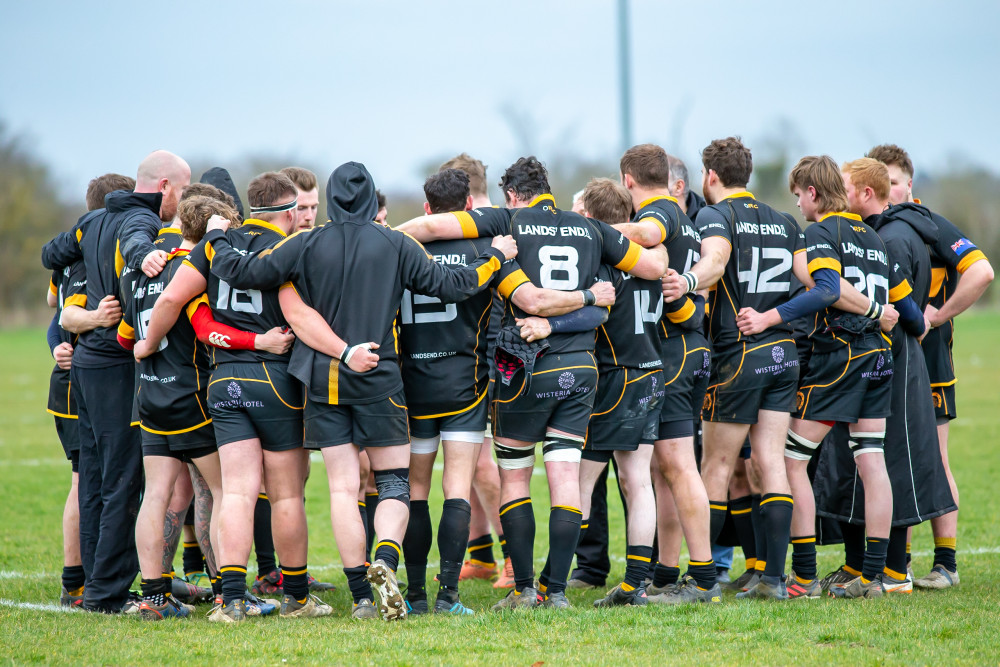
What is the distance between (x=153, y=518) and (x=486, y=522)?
2561 mm

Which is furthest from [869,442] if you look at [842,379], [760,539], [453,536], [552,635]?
[453,536]

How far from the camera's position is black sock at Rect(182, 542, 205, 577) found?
22.3 feet

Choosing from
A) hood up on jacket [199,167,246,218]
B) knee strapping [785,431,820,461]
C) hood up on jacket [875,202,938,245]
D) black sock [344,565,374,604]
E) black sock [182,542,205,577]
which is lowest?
black sock [182,542,205,577]

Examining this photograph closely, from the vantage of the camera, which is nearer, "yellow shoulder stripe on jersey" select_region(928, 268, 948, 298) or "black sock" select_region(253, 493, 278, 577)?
"black sock" select_region(253, 493, 278, 577)

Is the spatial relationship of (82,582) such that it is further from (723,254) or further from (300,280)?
(723,254)

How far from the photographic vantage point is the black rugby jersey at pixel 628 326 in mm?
5664

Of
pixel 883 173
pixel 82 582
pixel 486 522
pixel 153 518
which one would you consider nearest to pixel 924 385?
pixel 883 173

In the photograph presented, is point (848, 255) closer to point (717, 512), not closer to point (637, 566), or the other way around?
point (717, 512)

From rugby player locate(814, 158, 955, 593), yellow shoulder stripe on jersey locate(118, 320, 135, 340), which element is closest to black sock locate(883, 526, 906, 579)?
rugby player locate(814, 158, 955, 593)

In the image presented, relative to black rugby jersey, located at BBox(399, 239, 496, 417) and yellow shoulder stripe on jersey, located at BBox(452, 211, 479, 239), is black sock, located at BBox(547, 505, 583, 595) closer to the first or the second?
black rugby jersey, located at BBox(399, 239, 496, 417)

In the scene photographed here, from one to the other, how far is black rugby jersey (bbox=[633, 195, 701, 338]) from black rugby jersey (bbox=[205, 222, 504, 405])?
1.21 meters

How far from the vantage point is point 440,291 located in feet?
17.2

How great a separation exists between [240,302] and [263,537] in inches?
79.4

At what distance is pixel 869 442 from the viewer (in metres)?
6.06
